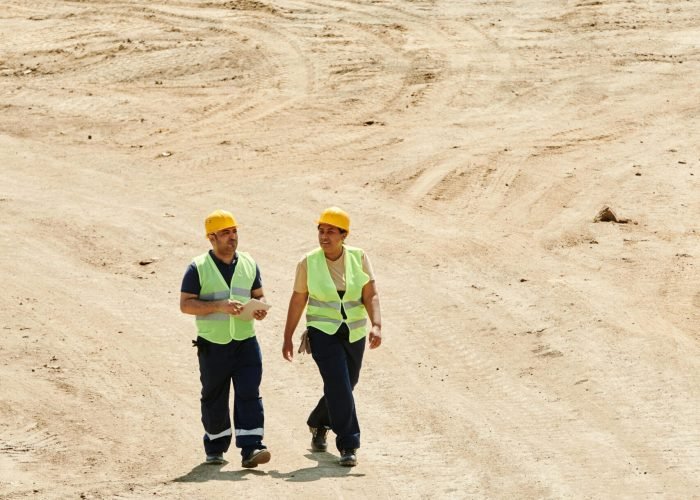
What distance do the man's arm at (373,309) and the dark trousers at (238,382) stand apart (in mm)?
897

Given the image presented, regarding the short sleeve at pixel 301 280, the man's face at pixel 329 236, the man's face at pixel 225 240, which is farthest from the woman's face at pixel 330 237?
the man's face at pixel 225 240

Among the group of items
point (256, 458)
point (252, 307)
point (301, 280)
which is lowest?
point (256, 458)

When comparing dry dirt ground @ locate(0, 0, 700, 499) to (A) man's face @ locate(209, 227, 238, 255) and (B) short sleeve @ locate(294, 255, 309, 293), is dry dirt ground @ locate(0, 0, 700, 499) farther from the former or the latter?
(A) man's face @ locate(209, 227, 238, 255)

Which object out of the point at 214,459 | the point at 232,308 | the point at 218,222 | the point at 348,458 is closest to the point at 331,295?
the point at 232,308

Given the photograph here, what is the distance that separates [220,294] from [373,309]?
1210 mm

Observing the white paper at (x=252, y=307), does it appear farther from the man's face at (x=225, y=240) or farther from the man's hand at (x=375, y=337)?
the man's hand at (x=375, y=337)

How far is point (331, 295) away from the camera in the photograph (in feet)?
37.9

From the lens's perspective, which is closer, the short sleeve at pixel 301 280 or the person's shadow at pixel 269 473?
the person's shadow at pixel 269 473

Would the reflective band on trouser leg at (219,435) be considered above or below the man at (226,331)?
below

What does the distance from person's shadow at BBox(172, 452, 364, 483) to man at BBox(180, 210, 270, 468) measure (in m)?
0.13

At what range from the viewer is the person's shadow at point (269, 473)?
11305mm

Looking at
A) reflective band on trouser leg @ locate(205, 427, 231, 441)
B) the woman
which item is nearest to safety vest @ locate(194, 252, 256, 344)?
the woman

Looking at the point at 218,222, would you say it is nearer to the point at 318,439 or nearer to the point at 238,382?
the point at 238,382

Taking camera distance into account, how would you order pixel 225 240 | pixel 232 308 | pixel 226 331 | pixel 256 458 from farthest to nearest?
pixel 256 458
pixel 226 331
pixel 225 240
pixel 232 308
